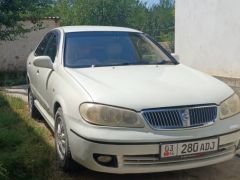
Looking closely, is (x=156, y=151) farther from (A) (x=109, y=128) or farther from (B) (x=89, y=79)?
(B) (x=89, y=79)

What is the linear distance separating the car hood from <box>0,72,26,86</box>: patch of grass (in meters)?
7.87

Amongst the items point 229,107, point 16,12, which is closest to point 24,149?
point 229,107

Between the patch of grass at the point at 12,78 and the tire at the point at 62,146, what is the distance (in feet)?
25.3

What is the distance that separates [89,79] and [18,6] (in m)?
8.02

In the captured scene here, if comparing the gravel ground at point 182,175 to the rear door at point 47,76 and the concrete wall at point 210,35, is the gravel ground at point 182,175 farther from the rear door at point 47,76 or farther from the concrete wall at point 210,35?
the concrete wall at point 210,35

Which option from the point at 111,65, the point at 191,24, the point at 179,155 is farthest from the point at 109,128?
the point at 191,24

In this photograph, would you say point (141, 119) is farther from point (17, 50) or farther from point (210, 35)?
point (17, 50)

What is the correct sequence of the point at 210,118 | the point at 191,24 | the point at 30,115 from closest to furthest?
1. the point at 210,118
2. the point at 30,115
3. the point at 191,24

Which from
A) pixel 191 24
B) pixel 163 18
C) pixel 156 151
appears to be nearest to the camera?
pixel 156 151

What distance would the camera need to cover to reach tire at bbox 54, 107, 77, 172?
3801 millimetres

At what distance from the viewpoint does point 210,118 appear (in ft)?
11.6

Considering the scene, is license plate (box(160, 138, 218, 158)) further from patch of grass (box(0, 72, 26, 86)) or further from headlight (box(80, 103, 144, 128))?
patch of grass (box(0, 72, 26, 86))

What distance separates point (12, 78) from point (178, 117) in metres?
10.4

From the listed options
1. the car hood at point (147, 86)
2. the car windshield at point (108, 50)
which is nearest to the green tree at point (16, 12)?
the car windshield at point (108, 50)
